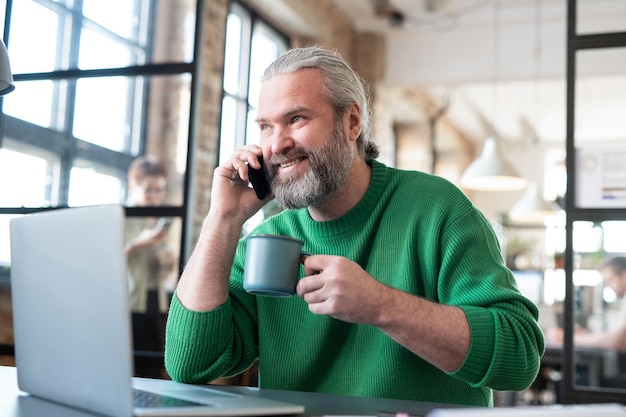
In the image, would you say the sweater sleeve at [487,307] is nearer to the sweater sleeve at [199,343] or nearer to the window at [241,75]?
the sweater sleeve at [199,343]

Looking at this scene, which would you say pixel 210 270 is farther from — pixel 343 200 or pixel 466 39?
pixel 466 39

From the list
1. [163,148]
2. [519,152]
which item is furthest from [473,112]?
[163,148]

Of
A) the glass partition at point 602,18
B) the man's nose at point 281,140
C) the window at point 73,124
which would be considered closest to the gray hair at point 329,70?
the man's nose at point 281,140

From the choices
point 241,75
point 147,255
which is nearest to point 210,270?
point 147,255

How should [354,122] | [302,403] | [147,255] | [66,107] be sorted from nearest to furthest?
[302,403], [354,122], [66,107], [147,255]

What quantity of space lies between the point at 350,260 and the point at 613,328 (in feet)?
7.76

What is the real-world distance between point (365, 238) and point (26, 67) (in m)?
3.03

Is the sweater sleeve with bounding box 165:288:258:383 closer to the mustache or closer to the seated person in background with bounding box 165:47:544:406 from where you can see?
the seated person in background with bounding box 165:47:544:406

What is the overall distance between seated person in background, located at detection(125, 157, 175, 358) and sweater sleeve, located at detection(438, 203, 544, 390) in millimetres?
2443

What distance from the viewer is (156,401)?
105 cm

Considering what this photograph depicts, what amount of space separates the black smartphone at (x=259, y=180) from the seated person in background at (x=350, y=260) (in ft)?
0.06

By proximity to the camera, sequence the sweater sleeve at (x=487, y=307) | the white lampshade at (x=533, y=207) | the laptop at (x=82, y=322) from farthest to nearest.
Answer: the white lampshade at (x=533, y=207) → the sweater sleeve at (x=487, y=307) → the laptop at (x=82, y=322)

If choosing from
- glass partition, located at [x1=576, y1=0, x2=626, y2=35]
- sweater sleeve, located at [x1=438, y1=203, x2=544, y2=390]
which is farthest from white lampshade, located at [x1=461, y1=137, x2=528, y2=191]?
sweater sleeve, located at [x1=438, y1=203, x2=544, y2=390]

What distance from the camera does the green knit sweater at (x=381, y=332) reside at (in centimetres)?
142
